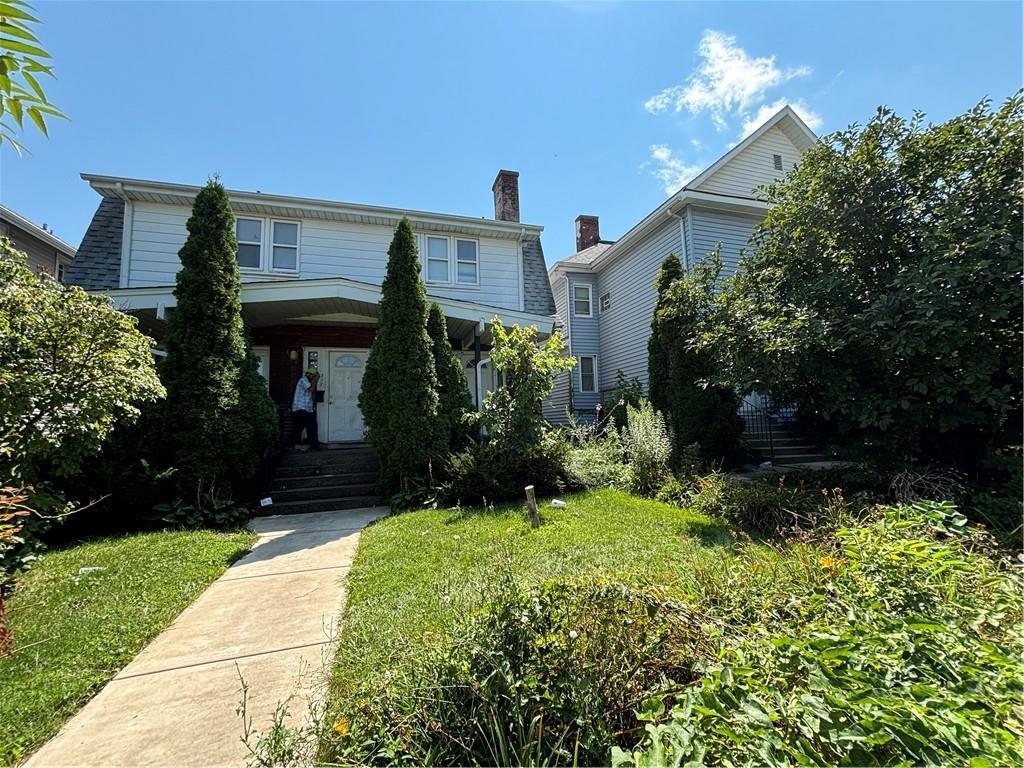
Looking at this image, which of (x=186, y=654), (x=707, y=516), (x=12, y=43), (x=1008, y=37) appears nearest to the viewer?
(x=12, y=43)

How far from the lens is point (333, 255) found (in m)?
11.0

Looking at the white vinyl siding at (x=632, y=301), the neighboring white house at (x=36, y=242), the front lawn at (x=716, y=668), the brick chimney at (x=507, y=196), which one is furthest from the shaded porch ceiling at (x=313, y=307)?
the neighboring white house at (x=36, y=242)

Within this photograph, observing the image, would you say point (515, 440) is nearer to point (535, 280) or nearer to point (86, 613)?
point (86, 613)

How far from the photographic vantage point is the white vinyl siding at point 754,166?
1380cm

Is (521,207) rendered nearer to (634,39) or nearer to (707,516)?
(634,39)

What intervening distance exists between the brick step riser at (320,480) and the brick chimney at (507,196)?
9.28 meters

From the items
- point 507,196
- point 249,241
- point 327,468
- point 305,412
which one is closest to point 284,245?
point 249,241

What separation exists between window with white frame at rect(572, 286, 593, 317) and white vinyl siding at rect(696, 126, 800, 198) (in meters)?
5.69

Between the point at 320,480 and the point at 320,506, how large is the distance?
30.1 inches

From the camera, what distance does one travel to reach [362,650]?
2643 millimetres

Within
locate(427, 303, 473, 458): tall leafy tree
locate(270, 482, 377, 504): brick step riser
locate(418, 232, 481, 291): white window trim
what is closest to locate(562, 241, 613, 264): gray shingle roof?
locate(418, 232, 481, 291): white window trim

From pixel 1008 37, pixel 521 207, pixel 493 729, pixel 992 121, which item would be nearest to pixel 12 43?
pixel 493 729

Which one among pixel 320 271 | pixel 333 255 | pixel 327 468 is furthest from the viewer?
pixel 333 255

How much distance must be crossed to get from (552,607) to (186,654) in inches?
102
